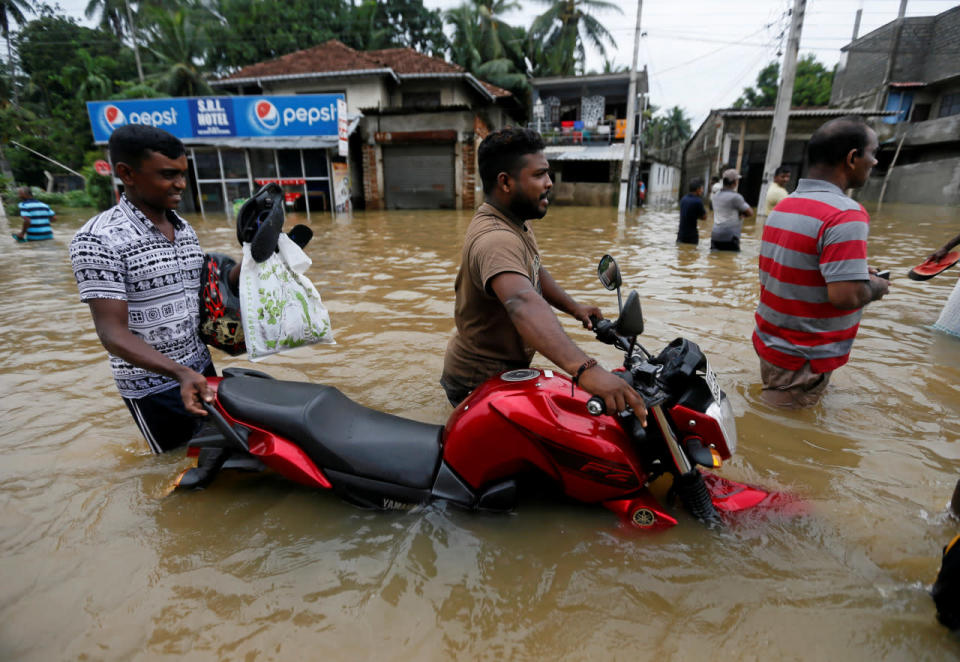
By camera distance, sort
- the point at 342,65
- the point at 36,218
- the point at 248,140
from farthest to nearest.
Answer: the point at 342,65, the point at 248,140, the point at 36,218

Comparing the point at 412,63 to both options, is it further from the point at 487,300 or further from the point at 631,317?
the point at 631,317

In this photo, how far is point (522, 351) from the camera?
236 cm

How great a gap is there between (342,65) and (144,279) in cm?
2255

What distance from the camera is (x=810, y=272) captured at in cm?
261

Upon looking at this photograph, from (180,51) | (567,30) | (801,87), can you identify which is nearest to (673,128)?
(801,87)

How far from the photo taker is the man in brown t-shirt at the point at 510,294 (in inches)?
67.4

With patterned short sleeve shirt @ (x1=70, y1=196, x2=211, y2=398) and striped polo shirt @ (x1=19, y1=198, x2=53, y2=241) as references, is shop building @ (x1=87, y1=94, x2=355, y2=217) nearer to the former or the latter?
striped polo shirt @ (x1=19, y1=198, x2=53, y2=241)

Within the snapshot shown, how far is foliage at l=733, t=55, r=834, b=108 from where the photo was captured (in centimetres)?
3681

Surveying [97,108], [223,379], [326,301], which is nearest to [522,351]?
[223,379]

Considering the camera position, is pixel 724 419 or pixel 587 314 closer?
pixel 724 419

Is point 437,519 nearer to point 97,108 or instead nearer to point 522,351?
point 522,351

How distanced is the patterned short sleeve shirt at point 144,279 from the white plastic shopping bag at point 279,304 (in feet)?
1.15

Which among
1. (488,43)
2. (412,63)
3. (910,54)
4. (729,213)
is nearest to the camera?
(729,213)

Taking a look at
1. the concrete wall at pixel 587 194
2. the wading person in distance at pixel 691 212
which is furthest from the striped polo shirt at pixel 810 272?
the concrete wall at pixel 587 194
